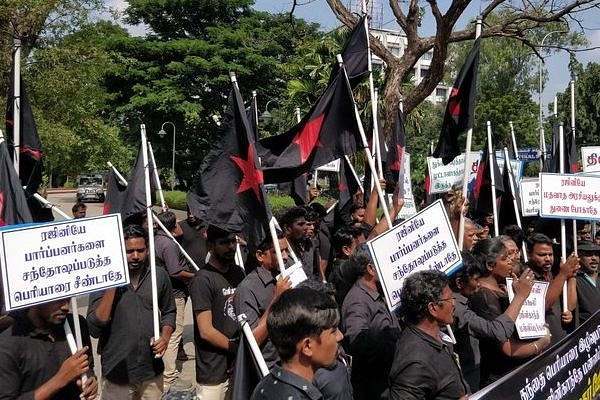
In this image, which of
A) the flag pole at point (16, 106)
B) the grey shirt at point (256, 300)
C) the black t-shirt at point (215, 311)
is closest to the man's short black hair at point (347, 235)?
the black t-shirt at point (215, 311)

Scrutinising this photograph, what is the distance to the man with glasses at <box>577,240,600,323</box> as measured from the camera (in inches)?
219

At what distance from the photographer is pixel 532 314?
174 inches

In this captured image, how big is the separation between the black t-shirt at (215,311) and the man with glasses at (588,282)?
2.94 metres

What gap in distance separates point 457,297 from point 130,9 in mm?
44094

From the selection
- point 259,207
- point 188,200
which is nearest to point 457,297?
point 259,207

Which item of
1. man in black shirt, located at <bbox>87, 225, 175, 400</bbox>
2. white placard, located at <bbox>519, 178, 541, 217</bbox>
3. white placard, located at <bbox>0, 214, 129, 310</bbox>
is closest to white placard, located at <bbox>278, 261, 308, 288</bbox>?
white placard, located at <bbox>0, 214, 129, 310</bbox>

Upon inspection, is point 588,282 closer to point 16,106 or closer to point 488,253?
point 488,253

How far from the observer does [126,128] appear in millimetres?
44781

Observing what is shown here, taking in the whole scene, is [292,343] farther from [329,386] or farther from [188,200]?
[188,200]

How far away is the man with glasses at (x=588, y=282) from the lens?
5.55 meters

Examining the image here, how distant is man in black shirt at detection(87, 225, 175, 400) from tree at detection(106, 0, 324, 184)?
36301 mm

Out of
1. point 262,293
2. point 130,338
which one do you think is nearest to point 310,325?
point 262,293

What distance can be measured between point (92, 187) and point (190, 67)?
31.0 ft

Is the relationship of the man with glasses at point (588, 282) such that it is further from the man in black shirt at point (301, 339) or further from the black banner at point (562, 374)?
the man in black shirt at point (301, 339)
